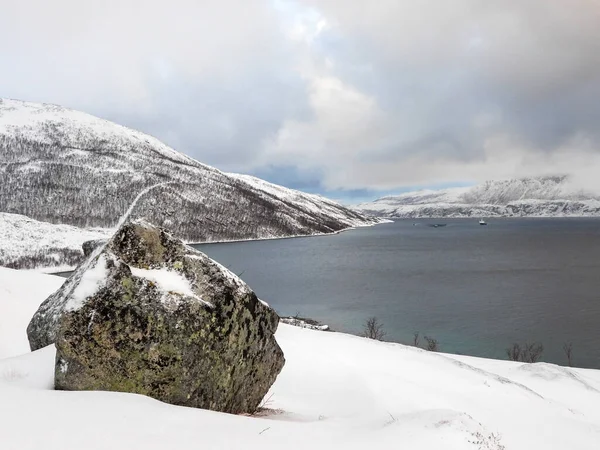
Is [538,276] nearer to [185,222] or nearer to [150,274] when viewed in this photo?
[150,274]

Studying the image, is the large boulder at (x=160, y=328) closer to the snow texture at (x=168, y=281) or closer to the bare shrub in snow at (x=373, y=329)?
the snow texture at (x=168, y=281)

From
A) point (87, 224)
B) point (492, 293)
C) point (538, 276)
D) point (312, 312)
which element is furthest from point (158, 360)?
point (87, 224)

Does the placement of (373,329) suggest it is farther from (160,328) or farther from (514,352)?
(160,328)

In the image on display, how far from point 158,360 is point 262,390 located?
2417 mm

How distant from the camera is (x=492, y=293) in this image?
65250mm

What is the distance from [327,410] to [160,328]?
4.44m

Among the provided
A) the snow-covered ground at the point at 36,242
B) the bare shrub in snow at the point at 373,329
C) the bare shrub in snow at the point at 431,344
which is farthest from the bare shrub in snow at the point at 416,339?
the snow-covered ground at the point at 36,242

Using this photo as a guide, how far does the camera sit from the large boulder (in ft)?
19.0

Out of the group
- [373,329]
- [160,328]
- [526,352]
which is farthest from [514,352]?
[160,328]

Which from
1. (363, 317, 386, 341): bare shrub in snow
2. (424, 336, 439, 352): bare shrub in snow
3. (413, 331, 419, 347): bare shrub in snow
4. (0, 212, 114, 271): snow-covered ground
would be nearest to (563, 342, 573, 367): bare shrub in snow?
(424, 336, 439, 352): bare shrub in snow

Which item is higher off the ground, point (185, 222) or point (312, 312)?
point (185, 222)

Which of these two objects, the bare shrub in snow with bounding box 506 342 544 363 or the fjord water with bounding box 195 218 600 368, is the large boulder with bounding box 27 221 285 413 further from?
the fjord water with bounding box 195 218 600 368

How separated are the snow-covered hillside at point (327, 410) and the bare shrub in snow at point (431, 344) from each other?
23774mm

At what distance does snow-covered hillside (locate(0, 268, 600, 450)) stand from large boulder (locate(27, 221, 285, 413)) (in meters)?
0.48
